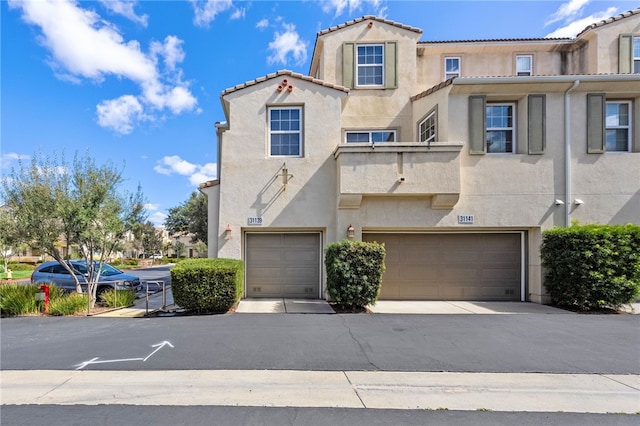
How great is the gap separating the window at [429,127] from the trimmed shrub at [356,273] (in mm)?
4659

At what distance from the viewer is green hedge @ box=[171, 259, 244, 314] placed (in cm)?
845

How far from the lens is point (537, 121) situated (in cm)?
1015

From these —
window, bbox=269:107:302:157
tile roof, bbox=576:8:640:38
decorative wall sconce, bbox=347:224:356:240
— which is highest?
A: tile roof, bbox=576:8:640:38

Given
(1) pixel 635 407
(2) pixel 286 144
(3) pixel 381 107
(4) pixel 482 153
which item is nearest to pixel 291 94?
(2) pixel 286 144

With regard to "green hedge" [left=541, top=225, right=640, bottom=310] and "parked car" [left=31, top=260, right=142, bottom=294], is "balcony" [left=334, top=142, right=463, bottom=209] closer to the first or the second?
"green hedge" [left=541, top=225, right=640, bottom=310]

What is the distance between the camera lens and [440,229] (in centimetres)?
1054

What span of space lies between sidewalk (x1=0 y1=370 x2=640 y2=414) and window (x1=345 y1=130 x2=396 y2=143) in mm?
8971

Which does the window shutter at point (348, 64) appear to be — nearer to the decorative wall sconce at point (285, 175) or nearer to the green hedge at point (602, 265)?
the decorative wall sconce at point (285, 175)

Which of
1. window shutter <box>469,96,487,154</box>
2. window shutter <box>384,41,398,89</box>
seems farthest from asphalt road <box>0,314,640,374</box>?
window shutter <box>384,41,398,89</box>

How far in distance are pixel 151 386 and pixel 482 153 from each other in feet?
34.3

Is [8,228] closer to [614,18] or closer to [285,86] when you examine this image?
[285,86]

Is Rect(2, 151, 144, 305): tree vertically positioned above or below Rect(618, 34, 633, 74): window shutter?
below

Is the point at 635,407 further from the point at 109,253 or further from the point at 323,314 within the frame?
the point at 109,253

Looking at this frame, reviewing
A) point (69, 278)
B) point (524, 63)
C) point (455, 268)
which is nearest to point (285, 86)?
point (455, 268)
